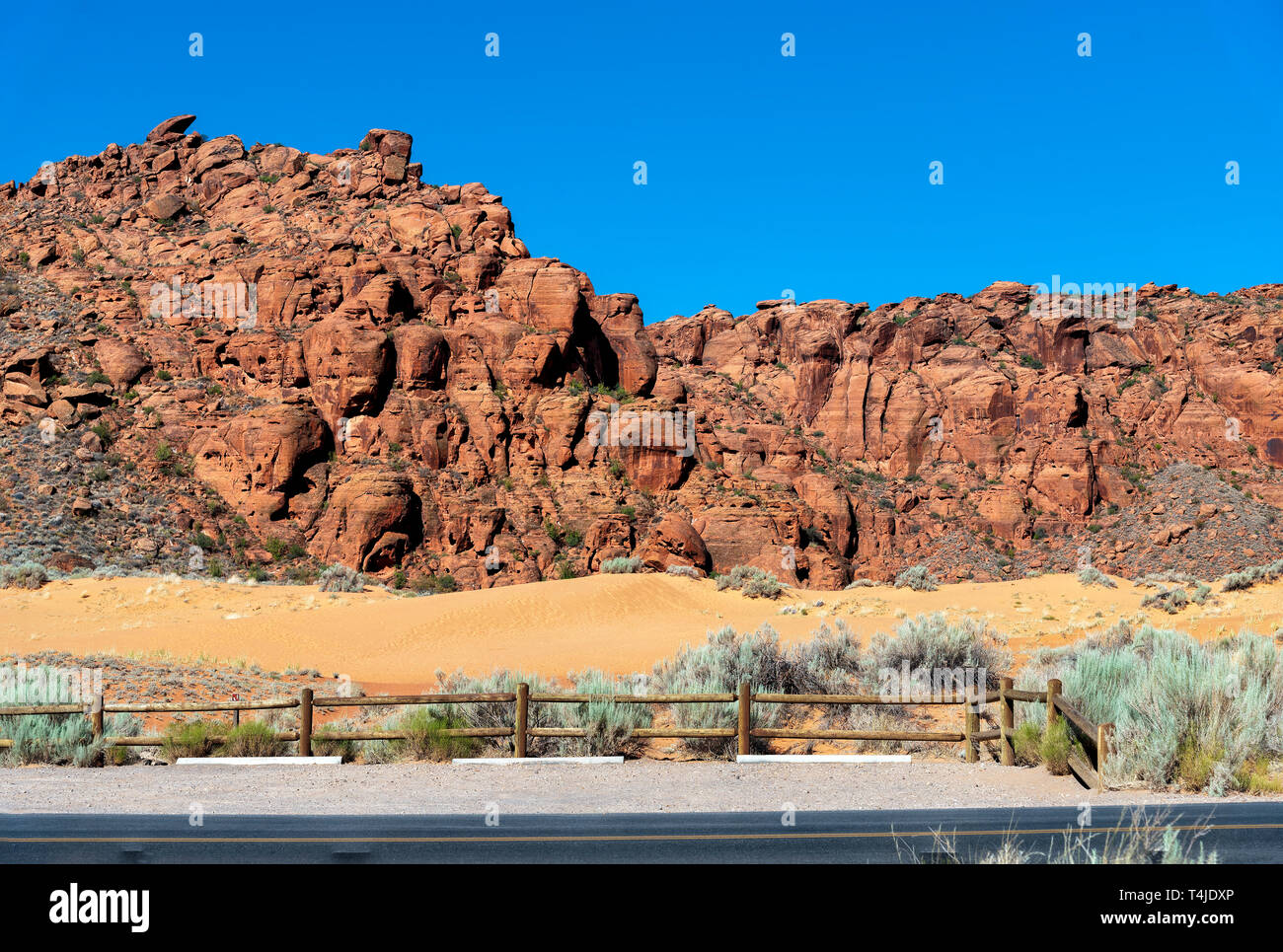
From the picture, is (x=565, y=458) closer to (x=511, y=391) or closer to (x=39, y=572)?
(x=511, y=391)

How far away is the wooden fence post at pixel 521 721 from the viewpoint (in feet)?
48.9

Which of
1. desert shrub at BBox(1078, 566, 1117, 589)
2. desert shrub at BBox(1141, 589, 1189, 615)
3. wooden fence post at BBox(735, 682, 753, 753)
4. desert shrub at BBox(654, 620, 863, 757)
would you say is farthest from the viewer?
desert shrub at BBox(1078, 566, 1117, 589)

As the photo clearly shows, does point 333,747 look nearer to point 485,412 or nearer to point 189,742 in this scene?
point 189,742

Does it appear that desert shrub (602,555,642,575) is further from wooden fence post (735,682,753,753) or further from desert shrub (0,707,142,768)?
wooden fence post (735,682,753,753)

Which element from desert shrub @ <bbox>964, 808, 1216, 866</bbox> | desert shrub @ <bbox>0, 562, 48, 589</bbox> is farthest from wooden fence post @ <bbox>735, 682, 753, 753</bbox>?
desert shrub @ <bbox>0, 562, 48, 589</bbox>

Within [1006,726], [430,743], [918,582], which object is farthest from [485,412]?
[1006,726]

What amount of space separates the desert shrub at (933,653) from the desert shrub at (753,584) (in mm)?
15238

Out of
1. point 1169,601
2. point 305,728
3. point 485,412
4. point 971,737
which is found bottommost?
point 971,737

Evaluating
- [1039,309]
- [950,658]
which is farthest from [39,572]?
[1039,309]

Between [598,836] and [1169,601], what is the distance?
83.1 ft

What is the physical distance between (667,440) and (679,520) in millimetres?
10012

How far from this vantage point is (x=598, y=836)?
9.08m

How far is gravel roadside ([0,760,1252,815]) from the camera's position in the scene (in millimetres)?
11188

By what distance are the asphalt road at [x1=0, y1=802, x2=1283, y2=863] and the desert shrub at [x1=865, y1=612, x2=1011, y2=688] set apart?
10.2 metres
